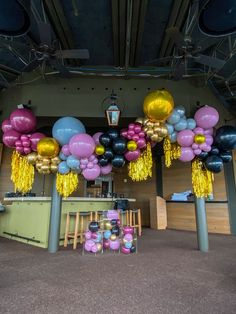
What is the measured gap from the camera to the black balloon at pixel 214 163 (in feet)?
12.5

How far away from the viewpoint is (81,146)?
3465mm

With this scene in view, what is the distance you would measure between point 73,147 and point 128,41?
81.4 inches

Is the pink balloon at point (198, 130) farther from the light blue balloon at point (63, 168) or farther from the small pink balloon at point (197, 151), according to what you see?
the light blue balloon at point (63, 168)

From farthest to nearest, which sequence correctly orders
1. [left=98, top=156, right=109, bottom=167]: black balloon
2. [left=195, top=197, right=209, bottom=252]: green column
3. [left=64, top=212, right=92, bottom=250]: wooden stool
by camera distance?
[left=64, top=212, right=92, bottom=250]: wooden stool < [left=195, top=197, right=209, bottom=252]: green column < [left=98, top=156, right=109, bottom=167]: black balloon

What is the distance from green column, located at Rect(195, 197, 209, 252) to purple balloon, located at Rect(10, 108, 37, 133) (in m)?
3.64

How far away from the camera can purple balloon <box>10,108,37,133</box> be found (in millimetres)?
3738

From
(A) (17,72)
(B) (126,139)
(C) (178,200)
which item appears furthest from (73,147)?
(C) (178,200)

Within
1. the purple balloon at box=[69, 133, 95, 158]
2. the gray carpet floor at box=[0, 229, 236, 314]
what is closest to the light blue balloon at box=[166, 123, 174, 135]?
the purple balloon at box=[69, 133, 95, 158]

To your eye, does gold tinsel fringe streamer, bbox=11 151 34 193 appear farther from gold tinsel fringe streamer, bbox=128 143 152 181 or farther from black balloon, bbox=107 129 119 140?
gold tinsel fringe streamer, bbox=128 143 152 181

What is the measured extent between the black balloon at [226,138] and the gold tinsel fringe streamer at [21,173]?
3589mm

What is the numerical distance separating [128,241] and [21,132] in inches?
113

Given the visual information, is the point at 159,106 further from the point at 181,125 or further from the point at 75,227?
the point at 75,227

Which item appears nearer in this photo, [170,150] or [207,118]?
[207,118]

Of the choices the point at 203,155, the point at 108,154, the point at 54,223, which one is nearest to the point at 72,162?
the point at 108,154
